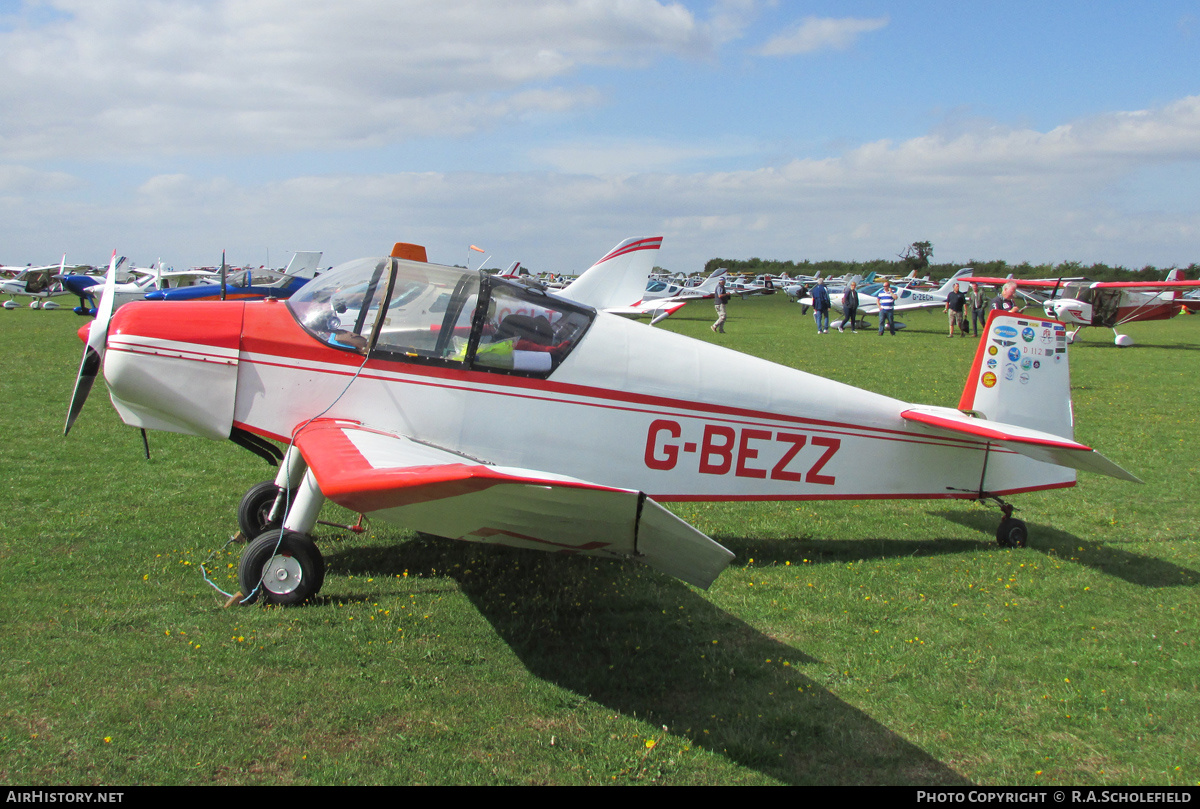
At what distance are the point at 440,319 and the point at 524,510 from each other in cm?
208

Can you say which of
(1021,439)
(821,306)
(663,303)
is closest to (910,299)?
(821,306)

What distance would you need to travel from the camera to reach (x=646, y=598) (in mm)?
5156

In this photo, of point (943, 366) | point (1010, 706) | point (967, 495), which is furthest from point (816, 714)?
point (943, 366)

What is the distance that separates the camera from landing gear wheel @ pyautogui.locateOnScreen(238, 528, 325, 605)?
15.3ft

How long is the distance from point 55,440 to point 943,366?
16.8 m

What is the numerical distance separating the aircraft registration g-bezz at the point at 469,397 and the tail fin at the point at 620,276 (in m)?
15.3

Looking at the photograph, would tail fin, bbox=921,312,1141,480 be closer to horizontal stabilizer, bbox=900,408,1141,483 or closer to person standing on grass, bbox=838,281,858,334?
horizontal stabilizer, bbox=900,408,1141,483

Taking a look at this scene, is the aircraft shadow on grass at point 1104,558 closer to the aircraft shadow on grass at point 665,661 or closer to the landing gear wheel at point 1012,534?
the landing gear wheel at point 1012,534

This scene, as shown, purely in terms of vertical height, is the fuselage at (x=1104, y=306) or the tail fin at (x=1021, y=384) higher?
the fuselage at (x=1104, y=306)

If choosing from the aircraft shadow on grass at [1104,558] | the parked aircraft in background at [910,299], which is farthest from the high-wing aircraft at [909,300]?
the aircraft shadow on grass at [1104,558]

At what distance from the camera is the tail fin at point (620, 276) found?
20453 millimetres

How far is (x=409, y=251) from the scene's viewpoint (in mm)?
5969

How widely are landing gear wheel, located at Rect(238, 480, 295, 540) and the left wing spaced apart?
220 cm

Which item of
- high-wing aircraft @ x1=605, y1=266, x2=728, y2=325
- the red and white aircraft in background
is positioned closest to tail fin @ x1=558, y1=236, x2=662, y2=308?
high-wing aircraft @ x1=605, y1=266, x2=728, y2=325
